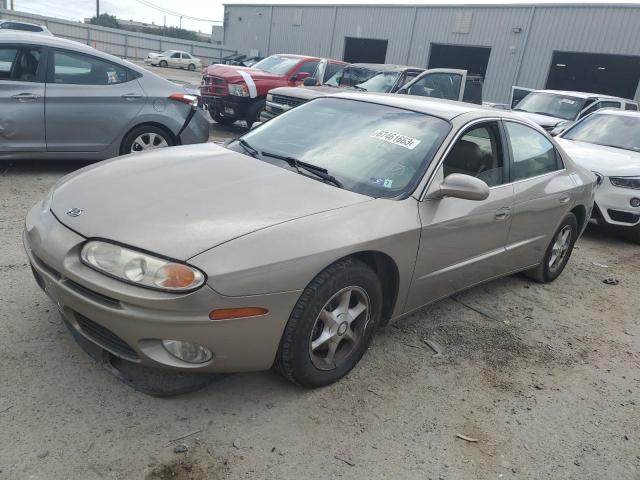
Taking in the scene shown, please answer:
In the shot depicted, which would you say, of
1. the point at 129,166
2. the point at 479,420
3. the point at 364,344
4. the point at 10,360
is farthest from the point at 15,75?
the point at 479,420

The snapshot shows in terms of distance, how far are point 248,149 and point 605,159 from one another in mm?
5206

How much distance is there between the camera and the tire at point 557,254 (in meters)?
4.68

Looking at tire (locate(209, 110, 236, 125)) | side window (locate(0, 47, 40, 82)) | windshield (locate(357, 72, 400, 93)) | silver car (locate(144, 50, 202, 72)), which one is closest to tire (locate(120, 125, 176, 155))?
side window (locate(0, 47, 40, 82))

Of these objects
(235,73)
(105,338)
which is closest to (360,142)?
(105,338)

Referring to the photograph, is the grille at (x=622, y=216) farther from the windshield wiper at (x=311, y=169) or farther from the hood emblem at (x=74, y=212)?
the hood emblem at (x=74, y=212)

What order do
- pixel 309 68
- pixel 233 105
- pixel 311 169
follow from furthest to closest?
pixel 309 68, pixel 233 105, pixel 311 169

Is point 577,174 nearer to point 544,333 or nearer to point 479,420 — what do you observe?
point 544,333

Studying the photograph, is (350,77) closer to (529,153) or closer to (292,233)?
A: (529,153)

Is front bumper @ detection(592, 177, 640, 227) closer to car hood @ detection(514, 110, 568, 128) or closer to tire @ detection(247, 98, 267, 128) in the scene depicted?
car hood @ detection(514, 110, 568, 128)

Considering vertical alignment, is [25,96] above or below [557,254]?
above

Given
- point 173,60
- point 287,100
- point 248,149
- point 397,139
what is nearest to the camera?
point 397,139

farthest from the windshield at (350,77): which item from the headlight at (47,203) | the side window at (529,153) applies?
the headlight at (47,203)

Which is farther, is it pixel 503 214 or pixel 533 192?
pixel 533 192

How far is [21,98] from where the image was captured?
Answer: 18.1 feet
